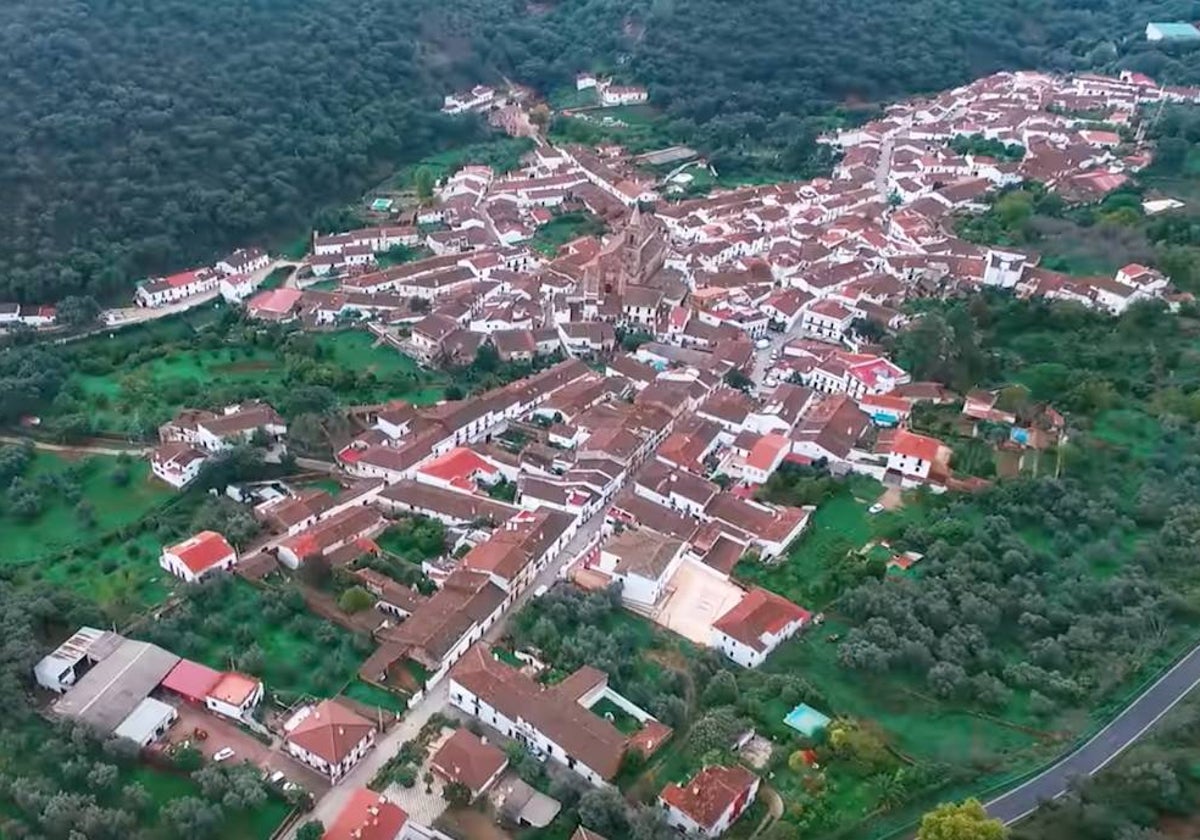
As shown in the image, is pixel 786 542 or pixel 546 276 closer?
pixel 786 542

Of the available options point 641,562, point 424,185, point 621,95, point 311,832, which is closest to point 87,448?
point 311,832

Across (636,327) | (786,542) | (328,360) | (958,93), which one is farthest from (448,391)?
(958,93)

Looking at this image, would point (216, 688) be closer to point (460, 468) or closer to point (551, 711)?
point (551, 711)

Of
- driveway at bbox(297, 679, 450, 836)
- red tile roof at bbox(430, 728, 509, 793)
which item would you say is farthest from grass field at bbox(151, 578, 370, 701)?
red tile roof at bbox(430, 728, 509, 793)

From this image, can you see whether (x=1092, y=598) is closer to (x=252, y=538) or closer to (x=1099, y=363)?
(x=1099, y=363)

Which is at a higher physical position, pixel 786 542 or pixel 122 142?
pixel 122 142

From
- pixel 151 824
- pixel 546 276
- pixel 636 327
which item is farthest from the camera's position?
pixel 546 276

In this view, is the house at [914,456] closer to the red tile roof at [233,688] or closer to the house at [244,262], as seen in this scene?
the red tile roof at [233,688]
